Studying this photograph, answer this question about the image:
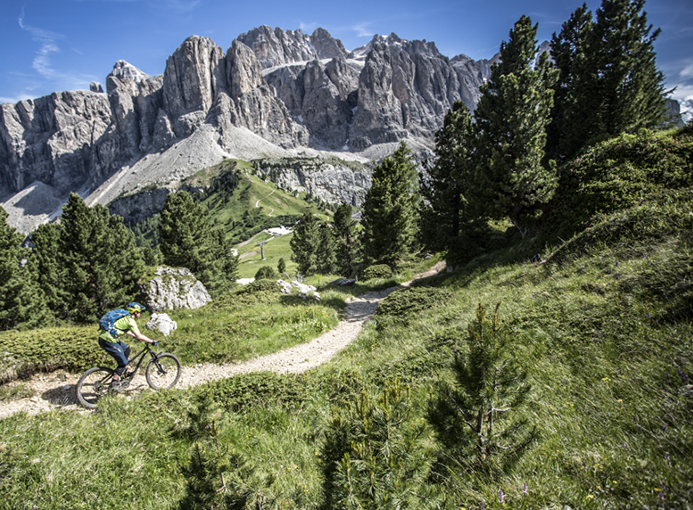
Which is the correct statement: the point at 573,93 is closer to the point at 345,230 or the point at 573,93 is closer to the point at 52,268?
the point at 345,230

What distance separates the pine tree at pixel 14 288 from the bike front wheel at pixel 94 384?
66.1 ft

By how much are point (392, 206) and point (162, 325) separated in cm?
1672

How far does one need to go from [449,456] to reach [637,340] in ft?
11.9

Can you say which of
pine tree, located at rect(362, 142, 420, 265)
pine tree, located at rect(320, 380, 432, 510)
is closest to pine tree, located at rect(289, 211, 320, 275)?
pine tree, located at rect(362, 142, 420, 265)

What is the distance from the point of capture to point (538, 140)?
51.2 ft

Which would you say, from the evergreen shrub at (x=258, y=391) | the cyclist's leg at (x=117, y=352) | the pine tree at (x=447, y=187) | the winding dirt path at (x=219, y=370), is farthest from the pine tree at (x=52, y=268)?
the pine tree at (x=447, y=187)

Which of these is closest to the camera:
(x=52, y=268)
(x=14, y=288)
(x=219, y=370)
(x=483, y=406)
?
(x=483, y=406)

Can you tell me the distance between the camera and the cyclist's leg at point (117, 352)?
28.2ft

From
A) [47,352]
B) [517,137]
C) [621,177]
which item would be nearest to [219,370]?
[47,352]

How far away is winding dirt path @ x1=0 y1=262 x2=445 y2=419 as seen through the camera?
8.19 meters

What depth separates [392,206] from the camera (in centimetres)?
2275

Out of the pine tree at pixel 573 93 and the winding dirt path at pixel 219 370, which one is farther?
the pine tree at pixel 573 93

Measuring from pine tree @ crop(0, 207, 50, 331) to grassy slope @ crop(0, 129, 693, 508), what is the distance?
73.8 feet

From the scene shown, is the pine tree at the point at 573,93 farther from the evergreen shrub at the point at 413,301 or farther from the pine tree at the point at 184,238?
the pine tree at the point at 184,238
